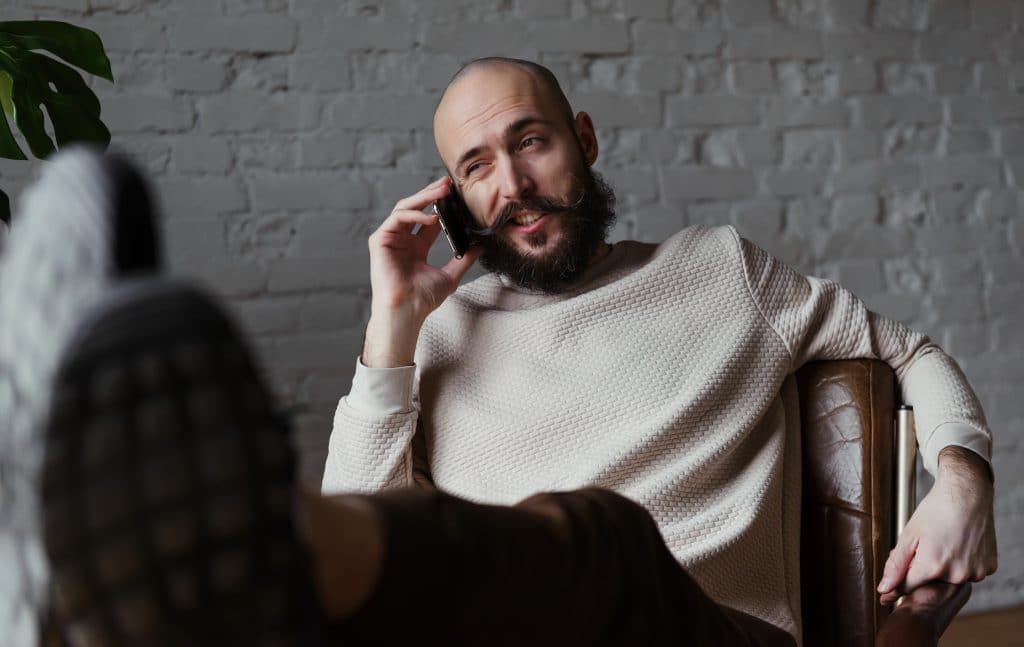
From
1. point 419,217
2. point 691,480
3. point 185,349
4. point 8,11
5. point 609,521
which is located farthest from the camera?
point 8,11

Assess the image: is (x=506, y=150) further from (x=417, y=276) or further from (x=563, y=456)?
(x=563, y=456)

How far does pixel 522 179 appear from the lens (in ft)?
5.31

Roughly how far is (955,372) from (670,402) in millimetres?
430

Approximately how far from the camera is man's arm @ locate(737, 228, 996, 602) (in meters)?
1.29

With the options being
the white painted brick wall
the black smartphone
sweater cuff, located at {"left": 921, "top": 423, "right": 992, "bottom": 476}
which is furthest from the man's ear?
sweater cuff, located at {"left": 921, "top": 423, "right": 992, "bottom": 476}

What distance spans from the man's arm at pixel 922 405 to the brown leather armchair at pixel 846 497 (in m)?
0.04

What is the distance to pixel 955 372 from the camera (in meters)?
1.53

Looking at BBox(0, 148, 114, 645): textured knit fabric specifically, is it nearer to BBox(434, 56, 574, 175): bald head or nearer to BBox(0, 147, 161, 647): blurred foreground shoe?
BBox(0, 147, 161, 647): blurred foreground shoe

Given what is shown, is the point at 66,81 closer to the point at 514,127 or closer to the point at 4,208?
the point at 4,208

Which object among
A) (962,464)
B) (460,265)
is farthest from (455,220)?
(962,464)

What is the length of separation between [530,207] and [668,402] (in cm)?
38

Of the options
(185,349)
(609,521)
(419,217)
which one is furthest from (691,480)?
(185,349)

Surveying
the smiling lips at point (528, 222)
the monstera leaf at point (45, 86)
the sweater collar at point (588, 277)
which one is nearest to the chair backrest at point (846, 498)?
the sweater collar at point (588, 277)

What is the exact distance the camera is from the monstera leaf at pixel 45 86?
1.34 m
